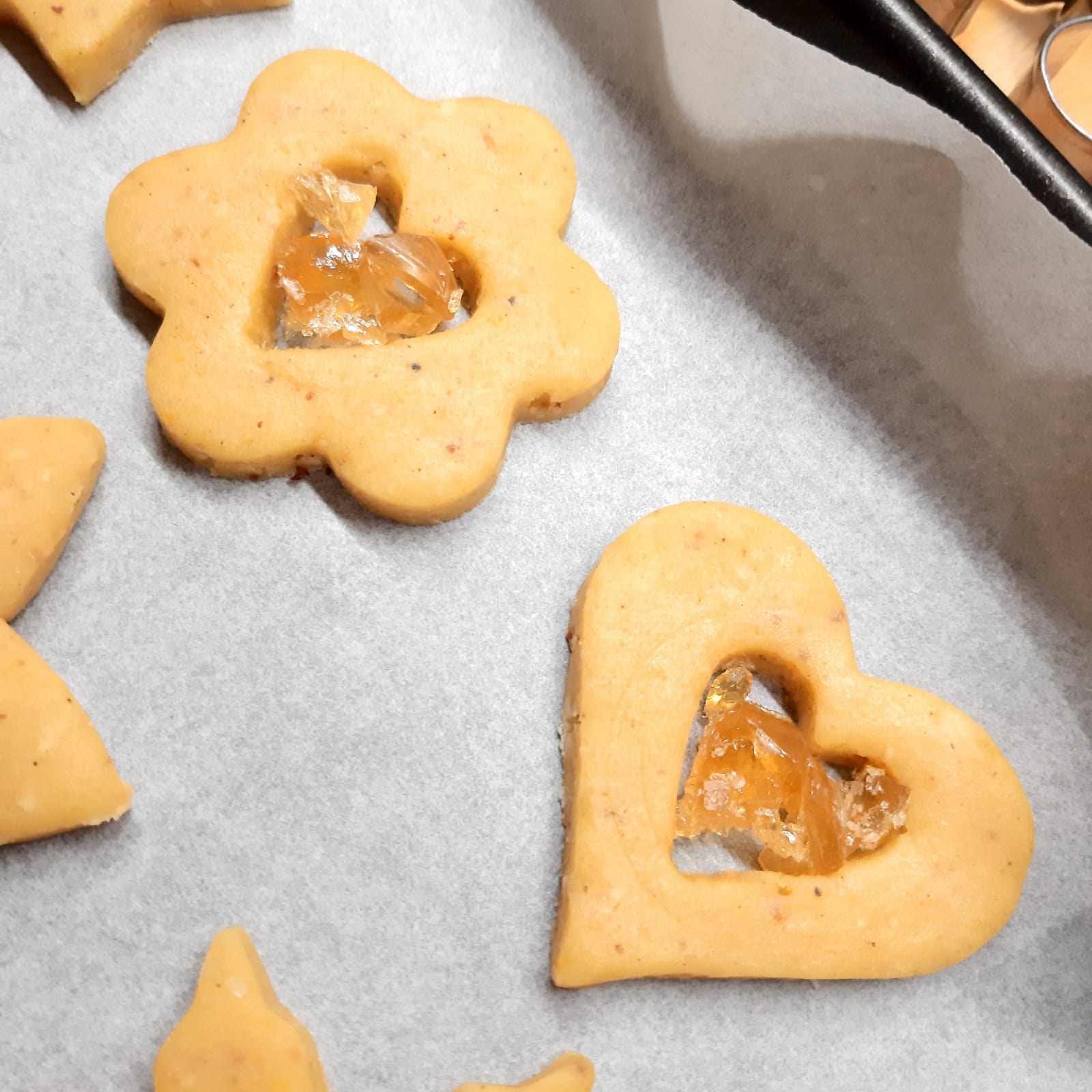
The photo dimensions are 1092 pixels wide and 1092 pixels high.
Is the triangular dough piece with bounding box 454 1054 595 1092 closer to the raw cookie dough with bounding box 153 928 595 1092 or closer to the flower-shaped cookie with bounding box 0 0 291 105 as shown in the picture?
the raw cookie dough with bounding box 153 928 595 1092

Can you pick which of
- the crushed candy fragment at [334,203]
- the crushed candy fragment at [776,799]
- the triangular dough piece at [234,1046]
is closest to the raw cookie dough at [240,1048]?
the triangular dough piece at [234,1046]

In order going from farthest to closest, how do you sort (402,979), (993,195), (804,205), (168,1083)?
1. (804,205)
2. (993,195)
3. (402,979)
4. (168,1083)

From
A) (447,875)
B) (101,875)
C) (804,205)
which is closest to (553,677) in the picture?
(447,875)

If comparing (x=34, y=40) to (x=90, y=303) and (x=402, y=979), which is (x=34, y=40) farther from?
(x=402, y=979)

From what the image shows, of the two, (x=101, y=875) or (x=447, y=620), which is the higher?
(x=447, y=620)

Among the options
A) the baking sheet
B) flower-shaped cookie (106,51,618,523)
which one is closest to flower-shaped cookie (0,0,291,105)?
the baking sheet

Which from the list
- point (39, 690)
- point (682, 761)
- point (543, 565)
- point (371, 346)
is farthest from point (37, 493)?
point (682, 761)
